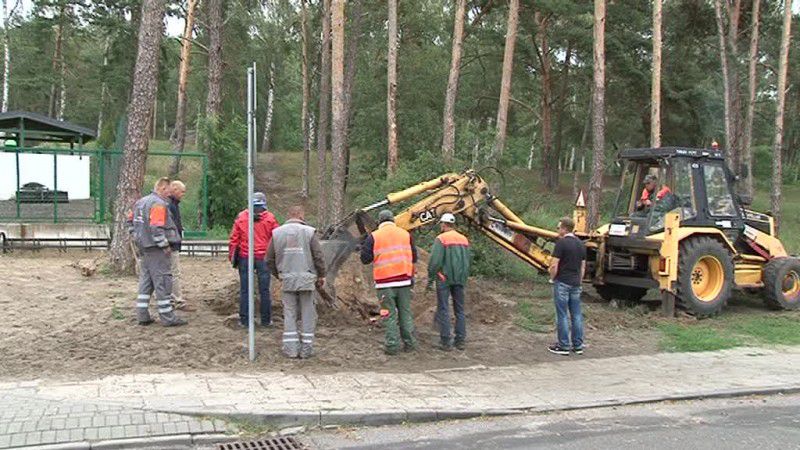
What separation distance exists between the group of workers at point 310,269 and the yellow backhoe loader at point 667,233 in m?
1.56

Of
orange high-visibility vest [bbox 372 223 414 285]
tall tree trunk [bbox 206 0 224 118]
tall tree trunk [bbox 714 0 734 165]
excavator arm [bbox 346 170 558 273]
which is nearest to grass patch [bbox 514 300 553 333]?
excavator arm [bbox 346 170 558 273]

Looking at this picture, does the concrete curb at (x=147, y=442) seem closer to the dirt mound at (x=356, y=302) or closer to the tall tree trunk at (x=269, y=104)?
the dirt mound at (x=356, y=302)

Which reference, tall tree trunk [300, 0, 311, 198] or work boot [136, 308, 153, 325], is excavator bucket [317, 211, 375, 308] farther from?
tall tree trunk [300, 0, 311, 198]

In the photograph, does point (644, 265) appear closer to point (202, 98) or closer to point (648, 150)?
point (648, 150)

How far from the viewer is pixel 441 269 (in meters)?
9.01

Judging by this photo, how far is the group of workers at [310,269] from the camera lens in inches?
322

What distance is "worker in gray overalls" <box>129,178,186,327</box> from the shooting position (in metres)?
9.00

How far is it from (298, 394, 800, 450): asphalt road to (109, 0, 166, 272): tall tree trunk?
27.9ft

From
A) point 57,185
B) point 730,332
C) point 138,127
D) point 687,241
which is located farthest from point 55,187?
point 730,332

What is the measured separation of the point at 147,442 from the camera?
18.1 ft

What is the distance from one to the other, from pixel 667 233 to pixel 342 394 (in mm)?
6937

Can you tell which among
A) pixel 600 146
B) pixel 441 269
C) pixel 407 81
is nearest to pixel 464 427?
pixel 441 269

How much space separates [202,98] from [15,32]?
40.7 feet

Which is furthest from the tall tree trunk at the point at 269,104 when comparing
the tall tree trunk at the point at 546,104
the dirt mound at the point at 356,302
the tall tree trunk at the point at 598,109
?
the dirt mound at the point at 356,302
